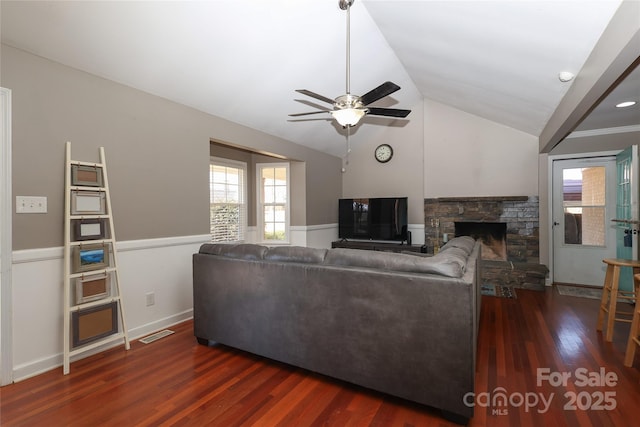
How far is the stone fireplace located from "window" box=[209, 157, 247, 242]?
346 centimetres

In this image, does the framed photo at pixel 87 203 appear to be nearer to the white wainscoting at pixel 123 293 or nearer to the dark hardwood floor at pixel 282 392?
the white wainscoting at pixel 123 293

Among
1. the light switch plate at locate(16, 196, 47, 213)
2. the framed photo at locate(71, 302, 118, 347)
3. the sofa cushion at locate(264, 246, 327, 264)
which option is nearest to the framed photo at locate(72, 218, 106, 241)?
the light switch plate at locate(16, 196, 47, 213)

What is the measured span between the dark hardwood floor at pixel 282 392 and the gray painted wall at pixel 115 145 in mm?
1118

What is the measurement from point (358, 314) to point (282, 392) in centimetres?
75

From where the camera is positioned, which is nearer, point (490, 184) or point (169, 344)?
point (169, 344)

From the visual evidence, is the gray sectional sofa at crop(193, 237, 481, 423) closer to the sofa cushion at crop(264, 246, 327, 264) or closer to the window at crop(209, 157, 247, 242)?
the sofa cushion at crop(264, 246, 327, 264)

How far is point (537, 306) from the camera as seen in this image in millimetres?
3873

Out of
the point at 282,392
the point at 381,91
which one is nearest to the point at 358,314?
the point at 282,392

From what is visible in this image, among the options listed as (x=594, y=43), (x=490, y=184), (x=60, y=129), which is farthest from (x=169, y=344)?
(x=490, y=184)

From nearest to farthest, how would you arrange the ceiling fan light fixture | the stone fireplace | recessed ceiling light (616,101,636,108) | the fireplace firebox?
the ceiling fan light fixture
recessed ceiling light (616,101,636,108)
the stone fireplace
the fireplace firebox

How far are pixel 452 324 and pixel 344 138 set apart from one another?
4.67m

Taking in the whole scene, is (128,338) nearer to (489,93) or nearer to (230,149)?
(230,149)

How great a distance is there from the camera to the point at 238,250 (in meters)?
2.57

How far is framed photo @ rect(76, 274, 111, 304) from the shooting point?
2533 millimetres
